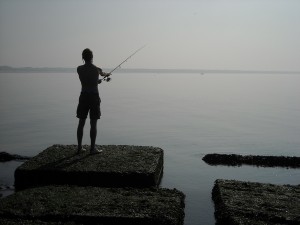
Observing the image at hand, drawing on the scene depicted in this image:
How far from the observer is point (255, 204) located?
6.25 meters

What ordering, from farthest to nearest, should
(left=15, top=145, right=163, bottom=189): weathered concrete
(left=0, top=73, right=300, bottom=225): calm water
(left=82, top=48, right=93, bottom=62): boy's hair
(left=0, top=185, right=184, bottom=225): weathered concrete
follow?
(left=0, top=73, right=300, bottom=225): calm water → (left=82, top=48, right=93, bottom=62): boy's hair → (left=15, top=145, right=163, bottom=189): weathered concrete → (left=0, top=185, right=184, bottom=225): weathered concrete

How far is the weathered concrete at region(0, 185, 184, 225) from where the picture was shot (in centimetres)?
549

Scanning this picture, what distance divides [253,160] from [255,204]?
6.56 meters

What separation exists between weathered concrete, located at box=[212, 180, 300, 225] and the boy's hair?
162 inches

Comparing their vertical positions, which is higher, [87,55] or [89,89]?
[87,55]

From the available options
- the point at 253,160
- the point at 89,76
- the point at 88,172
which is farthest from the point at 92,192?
the point at 253,160

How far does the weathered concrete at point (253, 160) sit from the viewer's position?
40.4ft

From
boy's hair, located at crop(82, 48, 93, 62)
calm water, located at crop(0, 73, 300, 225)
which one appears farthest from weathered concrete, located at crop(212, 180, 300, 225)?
boy's hair, located at crop(82, 48, 93, 62)

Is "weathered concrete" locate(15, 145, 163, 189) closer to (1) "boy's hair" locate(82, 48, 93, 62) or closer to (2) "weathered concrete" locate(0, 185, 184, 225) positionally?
(2) "weathered concrete" locate(0, 185, 184, 225)

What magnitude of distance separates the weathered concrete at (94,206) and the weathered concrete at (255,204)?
857mm

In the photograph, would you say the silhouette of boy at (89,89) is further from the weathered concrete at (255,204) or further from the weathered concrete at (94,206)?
the weathered concrete at (255,204)

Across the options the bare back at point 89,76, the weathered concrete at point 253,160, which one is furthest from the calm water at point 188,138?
the bare back at point 89,76

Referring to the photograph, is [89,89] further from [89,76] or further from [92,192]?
[92,192]

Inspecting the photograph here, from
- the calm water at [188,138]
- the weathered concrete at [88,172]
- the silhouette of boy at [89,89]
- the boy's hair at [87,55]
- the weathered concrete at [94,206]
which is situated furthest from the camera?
the calm water at [188,138]
